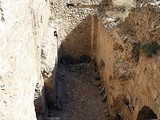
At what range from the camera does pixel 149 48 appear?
6.86 metres

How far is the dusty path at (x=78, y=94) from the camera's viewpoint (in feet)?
30.8

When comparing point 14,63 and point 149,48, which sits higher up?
point 14,63

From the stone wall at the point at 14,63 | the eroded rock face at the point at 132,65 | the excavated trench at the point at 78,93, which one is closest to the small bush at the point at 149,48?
the eroded rock face at the point at 132,65

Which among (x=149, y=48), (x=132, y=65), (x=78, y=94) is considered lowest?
(x=78, y=94)

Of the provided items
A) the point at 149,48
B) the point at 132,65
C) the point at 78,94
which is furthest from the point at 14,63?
the point at 78,94

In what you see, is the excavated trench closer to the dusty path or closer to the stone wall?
the dusty path

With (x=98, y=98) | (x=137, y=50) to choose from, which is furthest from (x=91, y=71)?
(x=137, y=50)

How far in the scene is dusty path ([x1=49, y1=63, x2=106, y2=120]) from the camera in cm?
938

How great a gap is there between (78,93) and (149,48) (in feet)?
13.9

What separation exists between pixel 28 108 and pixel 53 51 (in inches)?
160

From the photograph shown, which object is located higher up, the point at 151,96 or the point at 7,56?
the point at 7,56

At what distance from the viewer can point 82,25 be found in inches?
476

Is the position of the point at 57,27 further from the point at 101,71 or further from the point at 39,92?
the point at 39,92

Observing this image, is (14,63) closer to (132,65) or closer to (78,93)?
(132,65)
